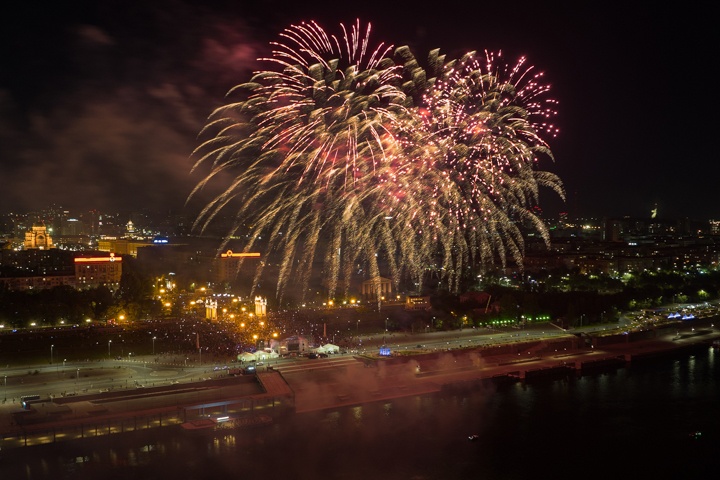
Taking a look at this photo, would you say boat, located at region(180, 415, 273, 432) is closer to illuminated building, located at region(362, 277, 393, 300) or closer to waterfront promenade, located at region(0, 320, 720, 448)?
waterfront promenade, located at region(0, 320, 720, 448)

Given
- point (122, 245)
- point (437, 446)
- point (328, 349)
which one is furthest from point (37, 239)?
point (437, 446)

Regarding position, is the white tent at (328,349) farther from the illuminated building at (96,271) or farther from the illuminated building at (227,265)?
the illuminated building at (96,271)

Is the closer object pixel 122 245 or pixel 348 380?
pixel 348 380

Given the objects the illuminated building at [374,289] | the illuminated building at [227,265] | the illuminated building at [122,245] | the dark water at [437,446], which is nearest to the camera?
the dark water at [437,446]

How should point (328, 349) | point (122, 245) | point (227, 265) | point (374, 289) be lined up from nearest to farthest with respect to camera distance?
1. point (328, 349)
2. point (374, 289)
3. point (227, 265)
4. point (122, 245)

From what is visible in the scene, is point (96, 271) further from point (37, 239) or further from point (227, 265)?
point (37, 239)


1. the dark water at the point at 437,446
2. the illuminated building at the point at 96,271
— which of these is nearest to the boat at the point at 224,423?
the dark water at the point at 437,446

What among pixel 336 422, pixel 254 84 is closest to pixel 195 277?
pixel 336 422

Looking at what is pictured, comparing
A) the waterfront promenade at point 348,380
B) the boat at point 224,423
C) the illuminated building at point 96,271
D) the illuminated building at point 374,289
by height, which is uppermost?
the illuminated building at point 96,271

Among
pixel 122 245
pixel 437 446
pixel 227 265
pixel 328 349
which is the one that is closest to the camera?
pixel 437 446

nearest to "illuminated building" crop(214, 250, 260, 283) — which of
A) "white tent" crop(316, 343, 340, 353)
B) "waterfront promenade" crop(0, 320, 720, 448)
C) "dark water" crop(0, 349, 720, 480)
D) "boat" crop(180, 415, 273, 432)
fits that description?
"waterfront promenade" crop(0, 320, 720, 448)
